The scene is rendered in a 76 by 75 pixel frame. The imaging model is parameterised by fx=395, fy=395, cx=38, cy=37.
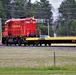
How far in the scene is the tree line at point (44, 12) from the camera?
365 feet

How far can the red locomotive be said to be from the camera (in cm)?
5344

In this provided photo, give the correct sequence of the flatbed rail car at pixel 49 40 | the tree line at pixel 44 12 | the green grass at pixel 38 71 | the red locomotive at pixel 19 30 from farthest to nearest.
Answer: the tree line at pixel 44 12 < the red locomotive at pixel 19 30 < the flatbed rail car at pixel 49 40 < the green grass at pixel 38 71

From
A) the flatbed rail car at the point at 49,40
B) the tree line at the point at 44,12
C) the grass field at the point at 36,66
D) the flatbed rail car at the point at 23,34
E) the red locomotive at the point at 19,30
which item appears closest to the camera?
the grass field at the point at 36,66

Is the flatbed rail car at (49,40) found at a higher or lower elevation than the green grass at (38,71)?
lower

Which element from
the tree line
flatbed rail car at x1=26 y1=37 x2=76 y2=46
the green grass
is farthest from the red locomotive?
the tree line

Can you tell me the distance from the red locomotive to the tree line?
4730 cm

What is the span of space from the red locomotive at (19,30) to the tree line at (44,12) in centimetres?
4730

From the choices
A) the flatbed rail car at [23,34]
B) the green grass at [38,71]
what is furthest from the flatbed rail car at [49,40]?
the green grass at [38,71]

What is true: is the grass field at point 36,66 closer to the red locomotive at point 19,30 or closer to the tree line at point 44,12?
the red locomotive at point 19,30

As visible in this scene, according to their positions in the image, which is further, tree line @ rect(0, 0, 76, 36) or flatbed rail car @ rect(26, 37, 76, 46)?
tree line @ rect(0, 0, 76, 36)

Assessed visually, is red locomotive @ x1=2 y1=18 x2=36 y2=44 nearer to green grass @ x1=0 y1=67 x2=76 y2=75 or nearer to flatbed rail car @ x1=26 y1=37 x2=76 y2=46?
flatbed rail car @ x1=26 y1=37 x2=76 y2=46

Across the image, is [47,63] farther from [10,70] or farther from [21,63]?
[10,70]

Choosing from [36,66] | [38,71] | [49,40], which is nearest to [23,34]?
[49,40]

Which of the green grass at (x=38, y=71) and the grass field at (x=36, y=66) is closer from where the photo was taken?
the green grass at (x=38, y=71)
